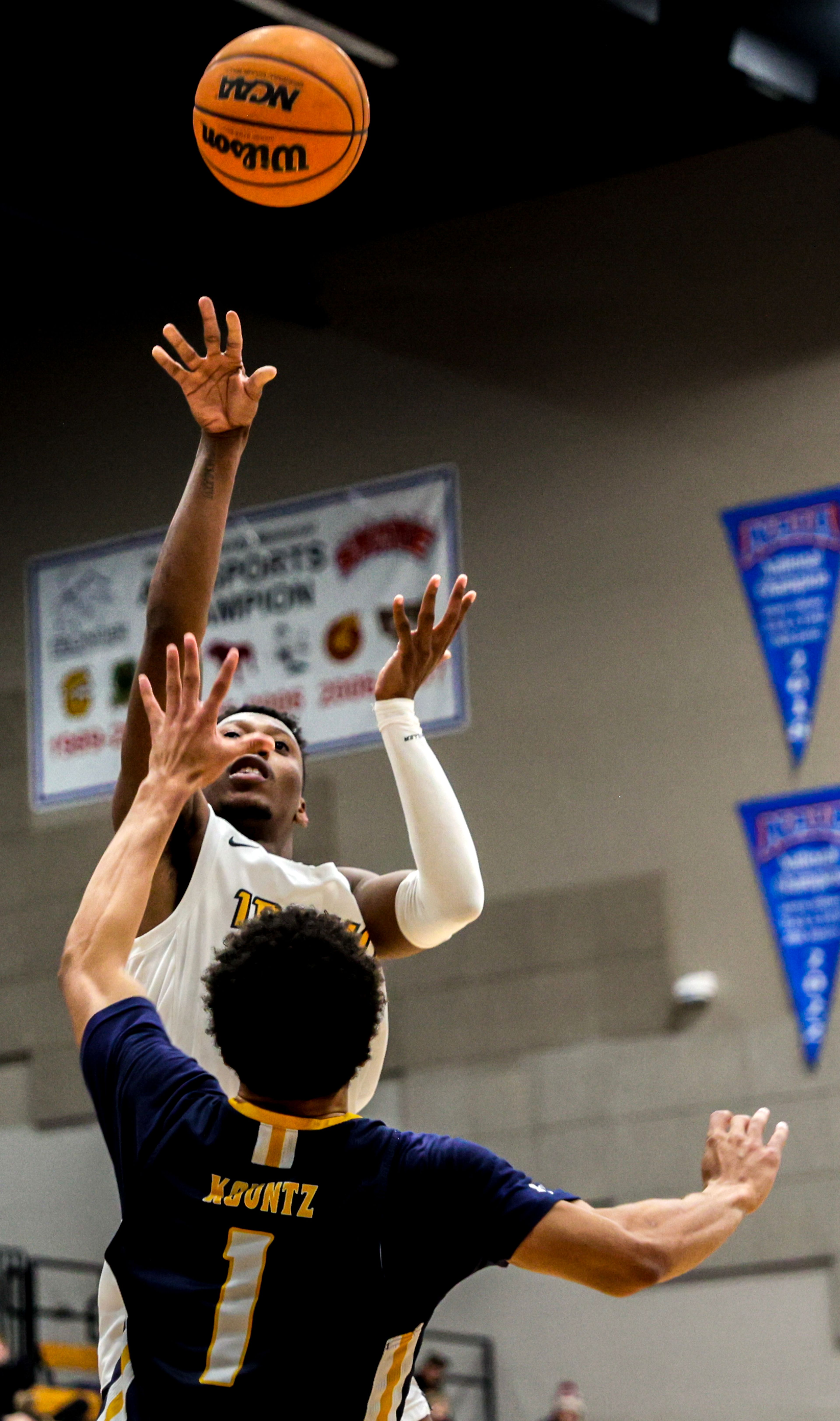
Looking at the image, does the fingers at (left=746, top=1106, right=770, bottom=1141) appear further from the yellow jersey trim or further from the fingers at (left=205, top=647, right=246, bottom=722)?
the fingers at (left=205, top=647, right=246, bottom=722)

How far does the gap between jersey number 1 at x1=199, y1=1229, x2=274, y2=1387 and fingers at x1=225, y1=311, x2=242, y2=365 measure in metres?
1.95

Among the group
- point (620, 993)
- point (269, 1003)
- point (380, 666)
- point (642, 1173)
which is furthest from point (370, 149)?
point (269, 1003)

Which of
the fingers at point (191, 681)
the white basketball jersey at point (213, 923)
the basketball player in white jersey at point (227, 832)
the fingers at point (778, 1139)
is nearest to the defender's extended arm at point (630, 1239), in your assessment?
the fingers at point (778, 1139)

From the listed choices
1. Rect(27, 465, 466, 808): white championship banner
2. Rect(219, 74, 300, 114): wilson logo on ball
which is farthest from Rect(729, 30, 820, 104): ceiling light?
Rect(219, 74, 300, 114): wilson logo on ball

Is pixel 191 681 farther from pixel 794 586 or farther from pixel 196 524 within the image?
pixel 794 586

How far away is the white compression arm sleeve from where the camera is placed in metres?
3.88

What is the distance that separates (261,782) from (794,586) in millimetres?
9329

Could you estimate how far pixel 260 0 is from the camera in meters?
12.7

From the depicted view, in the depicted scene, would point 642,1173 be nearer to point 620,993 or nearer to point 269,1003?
point 620,993

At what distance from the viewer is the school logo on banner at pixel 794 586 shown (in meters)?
13.0

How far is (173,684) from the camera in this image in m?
2.95

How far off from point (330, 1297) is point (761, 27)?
421 inches

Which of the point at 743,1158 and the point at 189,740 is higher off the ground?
the point at 189,740

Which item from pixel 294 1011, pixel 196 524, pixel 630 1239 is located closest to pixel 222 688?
pixel 294 1011
